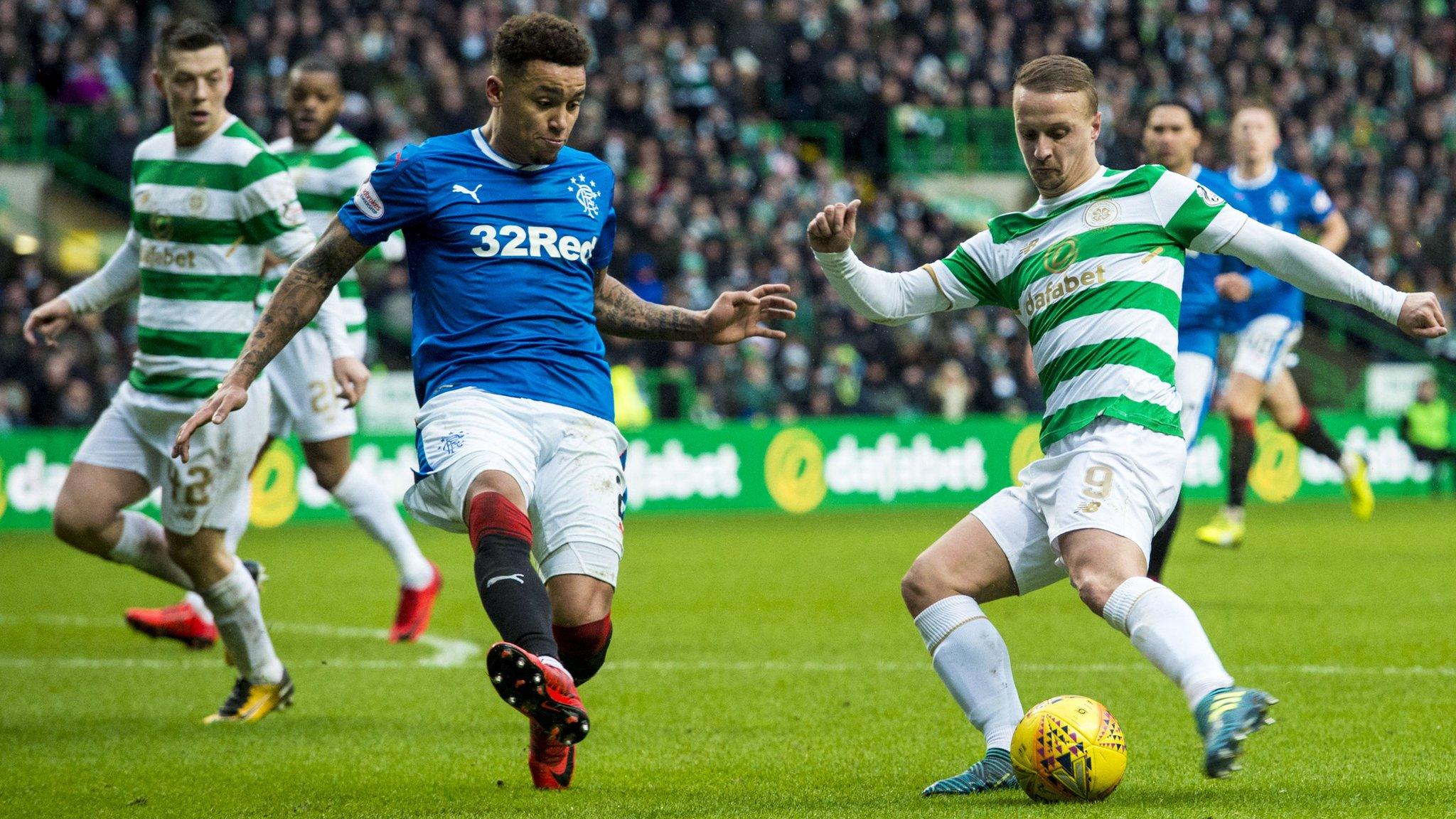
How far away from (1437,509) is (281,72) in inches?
557

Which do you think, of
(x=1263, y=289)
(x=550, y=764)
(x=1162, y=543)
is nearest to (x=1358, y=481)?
(x=1263, y=289)

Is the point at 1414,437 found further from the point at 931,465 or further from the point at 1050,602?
the point at 1050,602

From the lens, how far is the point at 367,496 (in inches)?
339

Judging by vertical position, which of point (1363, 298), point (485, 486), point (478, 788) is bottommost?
point (478, 788)

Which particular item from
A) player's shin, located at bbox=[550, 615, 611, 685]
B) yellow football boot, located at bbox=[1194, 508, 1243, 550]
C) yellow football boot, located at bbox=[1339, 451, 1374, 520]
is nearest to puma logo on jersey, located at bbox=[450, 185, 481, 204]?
player's shin, located at bbox=[550, 615, 611, 685]

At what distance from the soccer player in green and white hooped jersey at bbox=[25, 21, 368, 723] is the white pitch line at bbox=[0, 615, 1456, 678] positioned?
5.23 ft

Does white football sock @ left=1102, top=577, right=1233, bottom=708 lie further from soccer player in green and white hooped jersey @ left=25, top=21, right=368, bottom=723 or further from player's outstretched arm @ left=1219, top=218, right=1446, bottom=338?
soccer player in green and white hooped jersey @ left=25, top=21, right=368, bottom=723

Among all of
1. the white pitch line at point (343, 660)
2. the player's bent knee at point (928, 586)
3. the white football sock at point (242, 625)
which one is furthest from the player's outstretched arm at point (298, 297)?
the white pitch line at point (343, 660)

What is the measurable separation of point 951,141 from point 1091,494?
23121mm

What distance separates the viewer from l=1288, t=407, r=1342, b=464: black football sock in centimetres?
1126

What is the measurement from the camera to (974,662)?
4.76 meters

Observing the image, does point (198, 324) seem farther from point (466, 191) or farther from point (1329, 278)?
point (1329, 278)

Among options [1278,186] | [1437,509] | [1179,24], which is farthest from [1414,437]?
[1278,186]

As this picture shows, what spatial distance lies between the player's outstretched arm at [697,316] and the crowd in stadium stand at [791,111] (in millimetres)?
13580
